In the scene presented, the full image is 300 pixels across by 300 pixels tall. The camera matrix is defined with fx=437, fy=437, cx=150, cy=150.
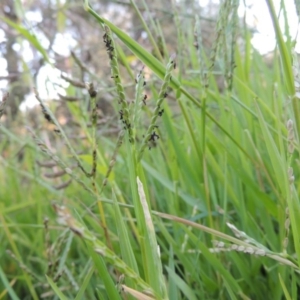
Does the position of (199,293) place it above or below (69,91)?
below

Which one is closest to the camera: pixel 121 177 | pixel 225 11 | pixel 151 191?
pixel 225 11

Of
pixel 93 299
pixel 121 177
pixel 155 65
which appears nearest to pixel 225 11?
pixel 155 65

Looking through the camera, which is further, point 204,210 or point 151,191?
point 151,191

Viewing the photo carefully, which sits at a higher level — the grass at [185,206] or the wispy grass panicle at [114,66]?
the wispy grass panicle at [114,66]

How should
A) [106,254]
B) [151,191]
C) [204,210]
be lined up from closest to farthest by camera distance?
1. [106,254]
2. [204,210]
3. [151,191]

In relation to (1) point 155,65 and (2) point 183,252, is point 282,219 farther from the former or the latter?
(1) point 155,65

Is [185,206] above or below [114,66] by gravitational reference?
below

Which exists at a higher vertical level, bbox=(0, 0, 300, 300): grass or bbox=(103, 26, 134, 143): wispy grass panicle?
bbox=(103, 26, 134, 143): wispy grass panicle

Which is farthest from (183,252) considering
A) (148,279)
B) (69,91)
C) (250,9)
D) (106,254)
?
(250,9)

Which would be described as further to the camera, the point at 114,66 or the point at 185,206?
the point at 185,206

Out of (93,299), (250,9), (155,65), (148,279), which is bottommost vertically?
(93,299)
